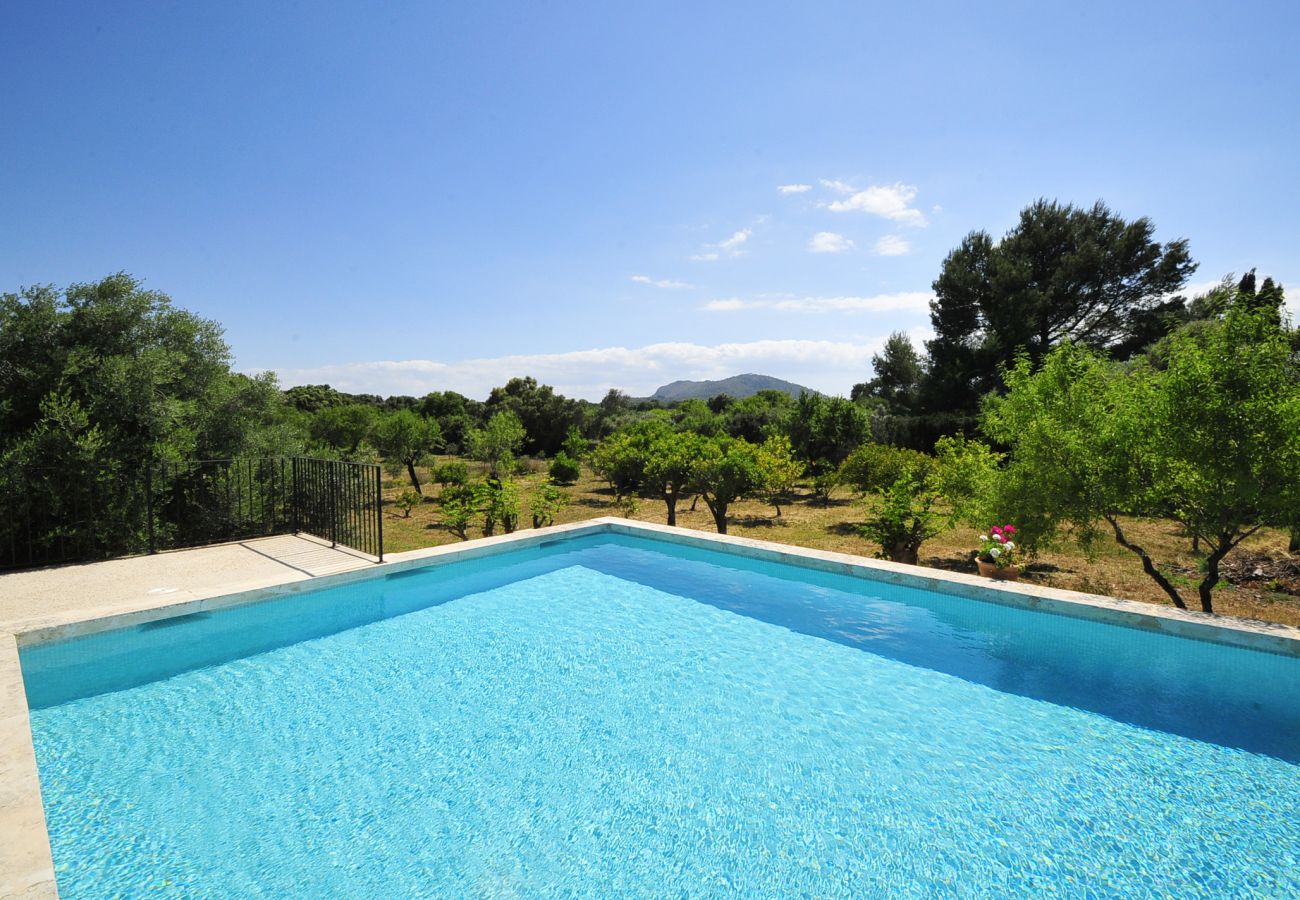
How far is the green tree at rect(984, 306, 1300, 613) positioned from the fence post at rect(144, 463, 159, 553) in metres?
10.3

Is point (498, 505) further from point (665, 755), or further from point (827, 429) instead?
point (827, 429)

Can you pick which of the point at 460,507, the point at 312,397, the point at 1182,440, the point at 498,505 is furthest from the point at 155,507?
the point at 312,397

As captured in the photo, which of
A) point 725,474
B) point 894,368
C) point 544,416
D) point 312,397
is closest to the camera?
point 725,474

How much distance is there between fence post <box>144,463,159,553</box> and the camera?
6512 millimetres

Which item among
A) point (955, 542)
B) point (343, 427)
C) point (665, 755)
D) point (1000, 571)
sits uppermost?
point (343, 427)

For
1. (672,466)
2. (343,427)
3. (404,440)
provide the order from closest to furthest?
(672,466)
(404,440)
(343,427)

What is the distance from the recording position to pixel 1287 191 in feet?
36.3

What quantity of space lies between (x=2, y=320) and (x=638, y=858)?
1065 centimetres

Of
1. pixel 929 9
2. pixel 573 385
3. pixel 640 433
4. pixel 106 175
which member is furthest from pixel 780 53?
pixel 573 385

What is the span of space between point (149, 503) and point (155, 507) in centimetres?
85

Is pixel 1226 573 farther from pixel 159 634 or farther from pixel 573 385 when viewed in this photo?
pixel 573 385

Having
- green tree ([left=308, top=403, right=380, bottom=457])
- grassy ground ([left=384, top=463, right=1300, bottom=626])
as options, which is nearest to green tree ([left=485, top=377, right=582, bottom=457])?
green tree ([left=308, top=403, right=380, bottom=457])

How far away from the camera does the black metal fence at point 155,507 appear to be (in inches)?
244

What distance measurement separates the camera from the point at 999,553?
6645 mm
